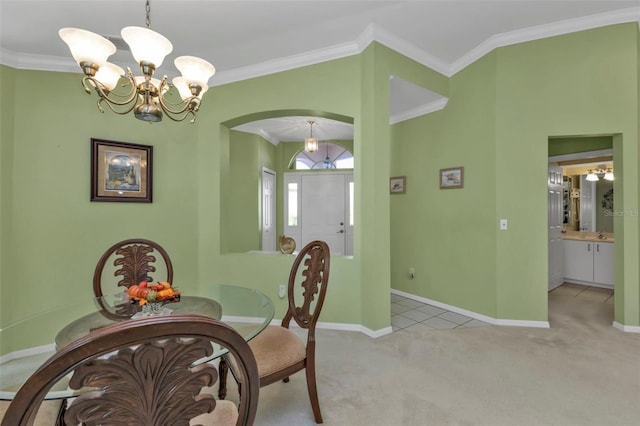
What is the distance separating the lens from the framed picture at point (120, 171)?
113 inches

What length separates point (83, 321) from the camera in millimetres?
1465

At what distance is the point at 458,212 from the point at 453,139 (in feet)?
2.88

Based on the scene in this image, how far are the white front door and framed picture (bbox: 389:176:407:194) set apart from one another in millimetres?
2405

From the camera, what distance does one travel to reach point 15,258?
2.63 metres

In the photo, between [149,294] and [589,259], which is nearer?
[149,294]

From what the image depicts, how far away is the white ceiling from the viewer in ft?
7.66

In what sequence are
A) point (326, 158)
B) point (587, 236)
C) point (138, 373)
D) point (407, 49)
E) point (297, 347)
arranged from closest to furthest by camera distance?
point (138, 373) → point (297, 347) → point (407, 49) → point (587, 236) → point (326, 158)

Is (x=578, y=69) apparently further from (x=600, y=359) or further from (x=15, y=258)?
(x=15, y=258)

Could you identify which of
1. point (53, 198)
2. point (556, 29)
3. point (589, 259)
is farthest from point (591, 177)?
point (53, 198)

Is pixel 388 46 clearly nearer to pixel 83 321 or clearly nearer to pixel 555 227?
pixel 83 321

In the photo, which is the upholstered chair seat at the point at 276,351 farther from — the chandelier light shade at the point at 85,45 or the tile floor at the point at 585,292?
the tile floor at the point at 585,292

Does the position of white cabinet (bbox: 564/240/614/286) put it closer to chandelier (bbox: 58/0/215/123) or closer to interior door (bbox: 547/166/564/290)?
interior door (bbox: 547/166/564/290)

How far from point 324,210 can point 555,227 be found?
3.78 meters

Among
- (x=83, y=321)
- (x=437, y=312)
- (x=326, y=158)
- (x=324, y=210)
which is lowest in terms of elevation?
(x=437, y=312)
